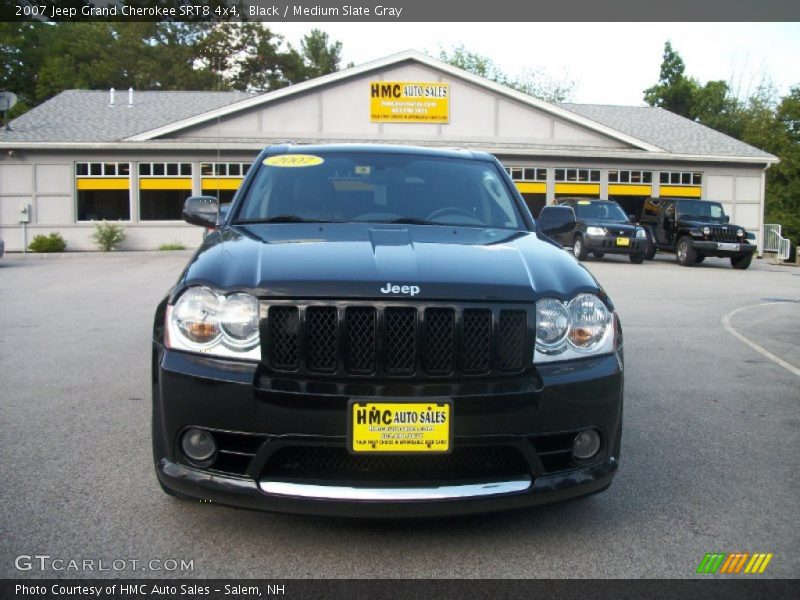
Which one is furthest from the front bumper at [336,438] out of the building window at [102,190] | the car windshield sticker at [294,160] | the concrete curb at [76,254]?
the building window at [102,190]

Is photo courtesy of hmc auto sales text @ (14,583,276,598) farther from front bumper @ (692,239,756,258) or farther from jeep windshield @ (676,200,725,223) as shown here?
jeep windshield @ (676,200,725,223)

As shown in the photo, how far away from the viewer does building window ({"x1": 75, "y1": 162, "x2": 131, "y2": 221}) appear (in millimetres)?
25406

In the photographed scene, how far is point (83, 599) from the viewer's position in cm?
263

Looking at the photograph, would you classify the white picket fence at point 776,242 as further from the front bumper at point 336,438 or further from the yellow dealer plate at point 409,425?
the yellow dealer plate at point 409,425

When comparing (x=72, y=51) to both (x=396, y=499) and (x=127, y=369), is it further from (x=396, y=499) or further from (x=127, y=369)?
(x=396, y=499)

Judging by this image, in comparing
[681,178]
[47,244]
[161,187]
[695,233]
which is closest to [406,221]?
[695,233]

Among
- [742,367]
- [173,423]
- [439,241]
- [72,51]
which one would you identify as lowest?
[742,367]

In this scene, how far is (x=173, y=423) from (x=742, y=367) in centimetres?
575

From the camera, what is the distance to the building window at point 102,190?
83.4 feet

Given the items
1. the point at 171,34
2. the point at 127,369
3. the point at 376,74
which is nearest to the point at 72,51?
the point at 171,34

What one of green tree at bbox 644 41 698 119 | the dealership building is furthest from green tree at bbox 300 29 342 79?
the dealership building

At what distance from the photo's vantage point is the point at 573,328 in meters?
3.17

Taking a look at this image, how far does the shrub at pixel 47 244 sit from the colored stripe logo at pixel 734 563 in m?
24.2

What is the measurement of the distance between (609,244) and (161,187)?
14.7 meters
